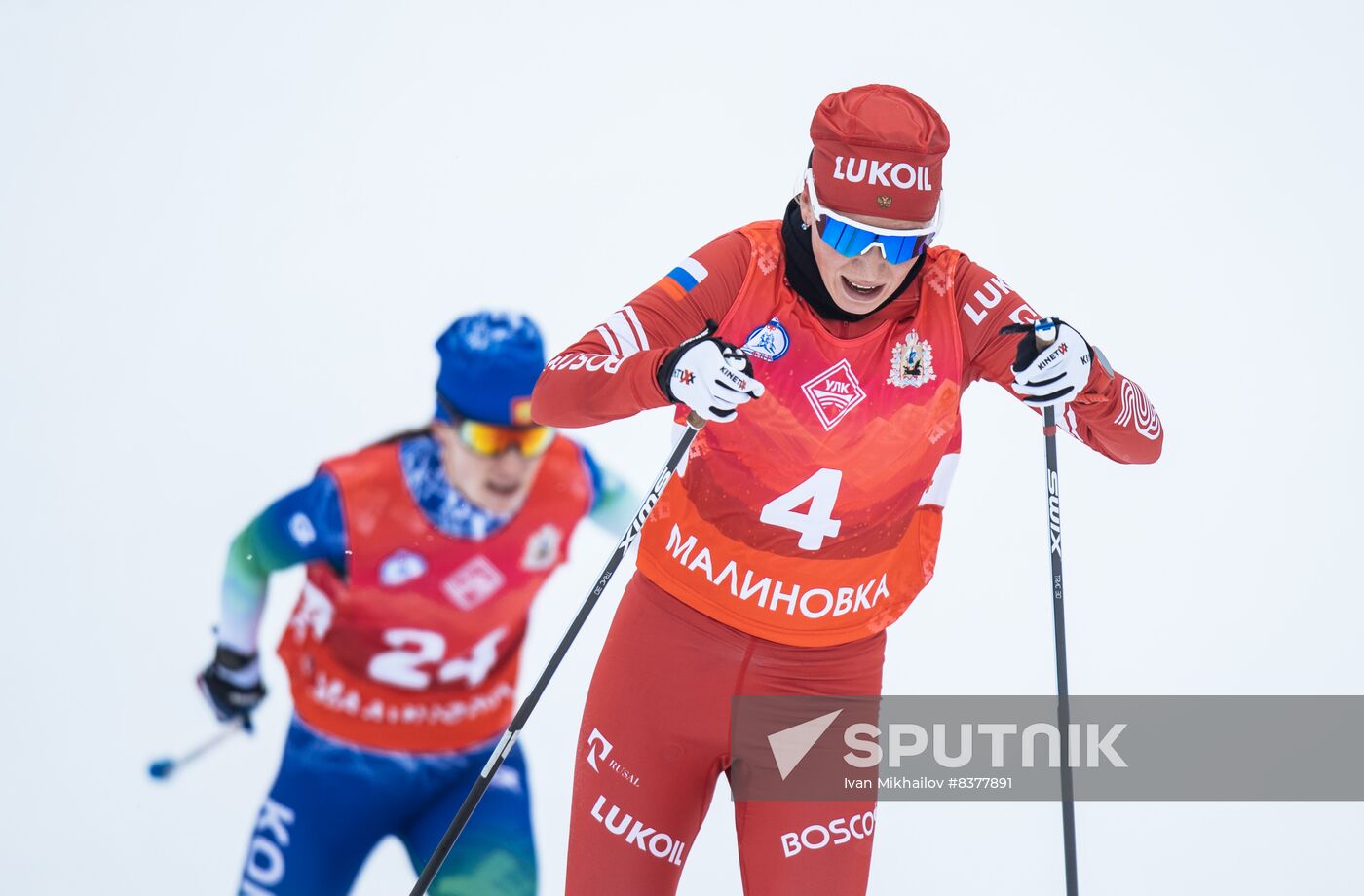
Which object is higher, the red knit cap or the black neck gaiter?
the red knit cap

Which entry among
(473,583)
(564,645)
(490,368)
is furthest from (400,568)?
(564,645)

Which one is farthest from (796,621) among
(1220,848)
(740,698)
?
(1220,848)

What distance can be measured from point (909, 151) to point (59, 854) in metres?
2.87

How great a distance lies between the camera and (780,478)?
258cm

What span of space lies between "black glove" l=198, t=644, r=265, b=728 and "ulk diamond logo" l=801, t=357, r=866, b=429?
1.68m

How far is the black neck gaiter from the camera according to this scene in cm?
252

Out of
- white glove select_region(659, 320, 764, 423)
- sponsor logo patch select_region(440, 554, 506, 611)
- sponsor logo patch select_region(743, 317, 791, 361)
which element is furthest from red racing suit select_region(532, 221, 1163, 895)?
sponsor logo patch select_region(440, 554, 506, 611)

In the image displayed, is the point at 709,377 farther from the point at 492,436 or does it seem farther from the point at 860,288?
the point at 492,436

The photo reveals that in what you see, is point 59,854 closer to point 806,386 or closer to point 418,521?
point 418,521

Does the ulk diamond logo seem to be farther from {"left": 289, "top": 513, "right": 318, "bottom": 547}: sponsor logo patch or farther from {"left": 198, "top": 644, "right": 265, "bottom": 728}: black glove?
{"left": 198, "top": 644, "right": 265, "bottom": 728}: black glove

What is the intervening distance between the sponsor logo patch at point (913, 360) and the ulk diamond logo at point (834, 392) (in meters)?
0.07

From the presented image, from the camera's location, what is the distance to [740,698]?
2629mm

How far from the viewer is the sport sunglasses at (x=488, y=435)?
3453 millimetres

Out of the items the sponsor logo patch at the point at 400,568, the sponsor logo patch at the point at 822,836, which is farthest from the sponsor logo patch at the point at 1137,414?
the sponsor logo patch at the point at 400,568
